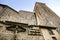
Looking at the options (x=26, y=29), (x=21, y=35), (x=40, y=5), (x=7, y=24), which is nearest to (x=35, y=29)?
(x=26, y=29)

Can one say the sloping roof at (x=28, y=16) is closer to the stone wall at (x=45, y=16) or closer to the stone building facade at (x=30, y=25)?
the stone building facade at (x=30, y=25)

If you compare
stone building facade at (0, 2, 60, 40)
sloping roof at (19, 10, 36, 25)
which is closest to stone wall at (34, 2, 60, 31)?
stone building facade at (0, 2, 60, 40)

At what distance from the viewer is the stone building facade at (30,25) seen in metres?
9.89

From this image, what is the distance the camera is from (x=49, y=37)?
37.1 ft

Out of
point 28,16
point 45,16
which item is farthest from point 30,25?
point 45,16

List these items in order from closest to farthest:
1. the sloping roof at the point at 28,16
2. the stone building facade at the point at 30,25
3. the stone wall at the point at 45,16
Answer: the stone building facade at the point at 30,25, the stone wall at the point at 45,16, the sloping roof at the point at 28,16

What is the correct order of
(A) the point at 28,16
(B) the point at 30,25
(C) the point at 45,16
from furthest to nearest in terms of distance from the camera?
(A) the point at 28,16
(C) the point at 45,16
(B) the point at 30,25

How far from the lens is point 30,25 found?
11641mm

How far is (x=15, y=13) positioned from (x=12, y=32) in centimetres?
447

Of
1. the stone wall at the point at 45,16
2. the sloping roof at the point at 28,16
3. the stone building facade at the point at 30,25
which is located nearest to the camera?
the stone building facade at the point at 30,25

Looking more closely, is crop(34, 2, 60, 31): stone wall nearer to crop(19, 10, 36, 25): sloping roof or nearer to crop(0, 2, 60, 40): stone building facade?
crop(0, 2, 60, 40): stone building facade

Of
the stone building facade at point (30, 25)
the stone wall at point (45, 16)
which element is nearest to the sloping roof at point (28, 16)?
the stone building facade at point (30, 25)

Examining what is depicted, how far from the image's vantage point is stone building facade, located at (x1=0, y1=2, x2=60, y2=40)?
9.89 m

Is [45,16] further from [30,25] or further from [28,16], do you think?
[30,25]
